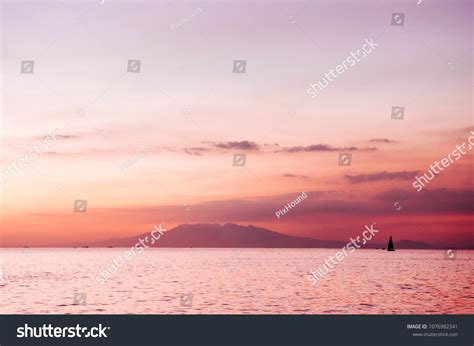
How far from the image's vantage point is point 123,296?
4294cm
